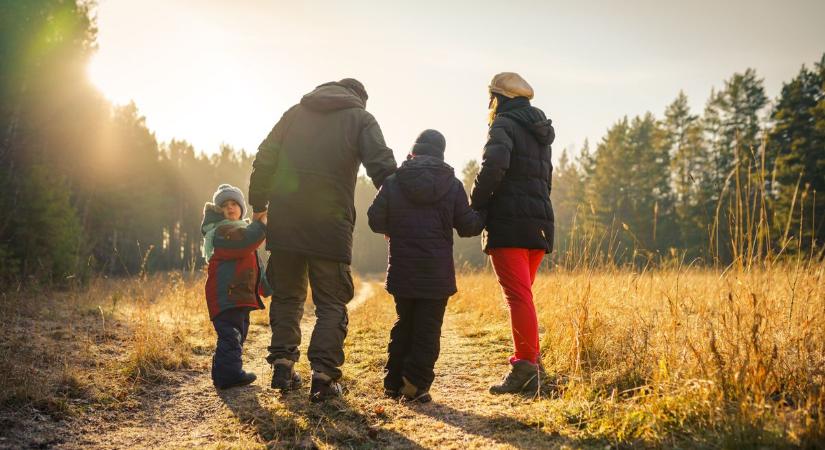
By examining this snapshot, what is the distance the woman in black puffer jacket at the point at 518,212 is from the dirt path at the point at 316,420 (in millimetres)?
387

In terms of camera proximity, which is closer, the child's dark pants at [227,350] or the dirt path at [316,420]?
the dirt path at [316,420]

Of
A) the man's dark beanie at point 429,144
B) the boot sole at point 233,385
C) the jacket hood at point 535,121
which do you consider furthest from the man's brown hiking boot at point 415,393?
the jacket hood at point 535,121

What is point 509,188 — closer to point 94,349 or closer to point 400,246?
point 400,246

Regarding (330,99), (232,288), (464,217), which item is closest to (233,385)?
(232,288)

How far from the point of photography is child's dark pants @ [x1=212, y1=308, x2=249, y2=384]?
376 cm

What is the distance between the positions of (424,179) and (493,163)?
540 millimetres

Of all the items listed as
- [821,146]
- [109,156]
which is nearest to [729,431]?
[821,146]

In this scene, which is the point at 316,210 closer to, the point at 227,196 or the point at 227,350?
the point at 227,196

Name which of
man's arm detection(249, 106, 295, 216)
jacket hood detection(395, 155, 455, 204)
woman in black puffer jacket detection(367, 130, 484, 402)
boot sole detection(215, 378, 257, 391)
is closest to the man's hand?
man's arm detection(249, 106, 295, 216)

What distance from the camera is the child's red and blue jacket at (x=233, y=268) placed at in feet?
12.8

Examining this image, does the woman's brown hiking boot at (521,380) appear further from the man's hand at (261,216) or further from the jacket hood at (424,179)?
the man's hand at (261,216)

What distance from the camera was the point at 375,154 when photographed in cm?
357

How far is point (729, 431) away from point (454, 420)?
150 centimetres

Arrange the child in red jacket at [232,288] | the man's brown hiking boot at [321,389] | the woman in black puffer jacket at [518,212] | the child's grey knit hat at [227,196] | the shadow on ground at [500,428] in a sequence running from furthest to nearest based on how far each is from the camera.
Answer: the child's grey knit hat at [227,196]
the child in red jacket at [232,288]
the woman in black puffer jacket at [518,212]
the man's brown hiking boot at [321,389]
the shadow on ground at [500,428]
